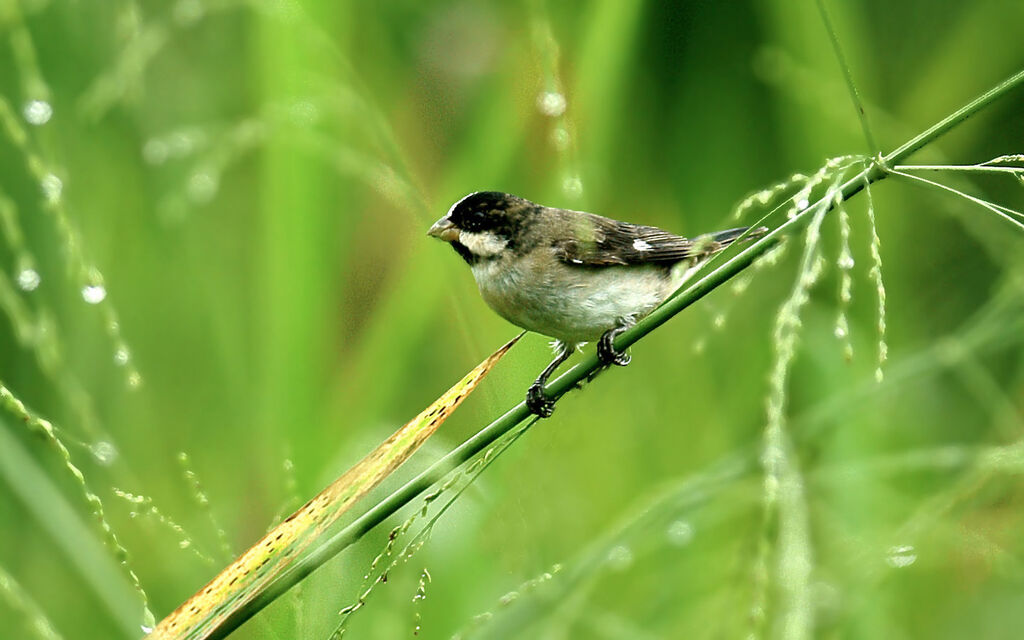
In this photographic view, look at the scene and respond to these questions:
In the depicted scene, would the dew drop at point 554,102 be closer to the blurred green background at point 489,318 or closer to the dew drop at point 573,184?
the blurred green background at point 489,318

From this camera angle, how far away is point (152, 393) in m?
3.62

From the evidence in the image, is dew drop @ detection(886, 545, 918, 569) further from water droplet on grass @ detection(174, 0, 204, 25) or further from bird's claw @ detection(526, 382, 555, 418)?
water droplet on grass @ detection(174, 0, 204, 25)

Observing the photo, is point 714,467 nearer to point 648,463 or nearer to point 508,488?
point 508,488

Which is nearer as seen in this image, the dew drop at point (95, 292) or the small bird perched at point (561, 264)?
the dew drop at point (95, 292)

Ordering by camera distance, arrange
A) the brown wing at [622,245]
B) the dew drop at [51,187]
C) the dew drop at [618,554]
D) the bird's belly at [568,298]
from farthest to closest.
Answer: the brown wing at [622,245] < the bird's belly at [568,298] < the dew drop at [618,554] < the dew drop at [51,187]

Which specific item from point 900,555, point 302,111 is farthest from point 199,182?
point 900,555

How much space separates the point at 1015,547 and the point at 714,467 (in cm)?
87

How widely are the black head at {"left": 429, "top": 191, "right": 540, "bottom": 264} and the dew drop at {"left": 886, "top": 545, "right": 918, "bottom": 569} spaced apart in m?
1.45

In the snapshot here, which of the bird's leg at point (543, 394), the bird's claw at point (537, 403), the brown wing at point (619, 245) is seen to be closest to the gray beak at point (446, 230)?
the brown wing at point (619, 245)

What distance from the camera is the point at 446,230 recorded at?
310 cm

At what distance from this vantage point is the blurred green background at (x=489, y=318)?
220 cm

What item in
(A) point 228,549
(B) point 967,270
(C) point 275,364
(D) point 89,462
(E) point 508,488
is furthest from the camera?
(B) point 967,270

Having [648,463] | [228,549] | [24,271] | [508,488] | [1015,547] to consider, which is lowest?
[1015,547]

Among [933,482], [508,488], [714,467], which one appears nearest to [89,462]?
[508,488]
